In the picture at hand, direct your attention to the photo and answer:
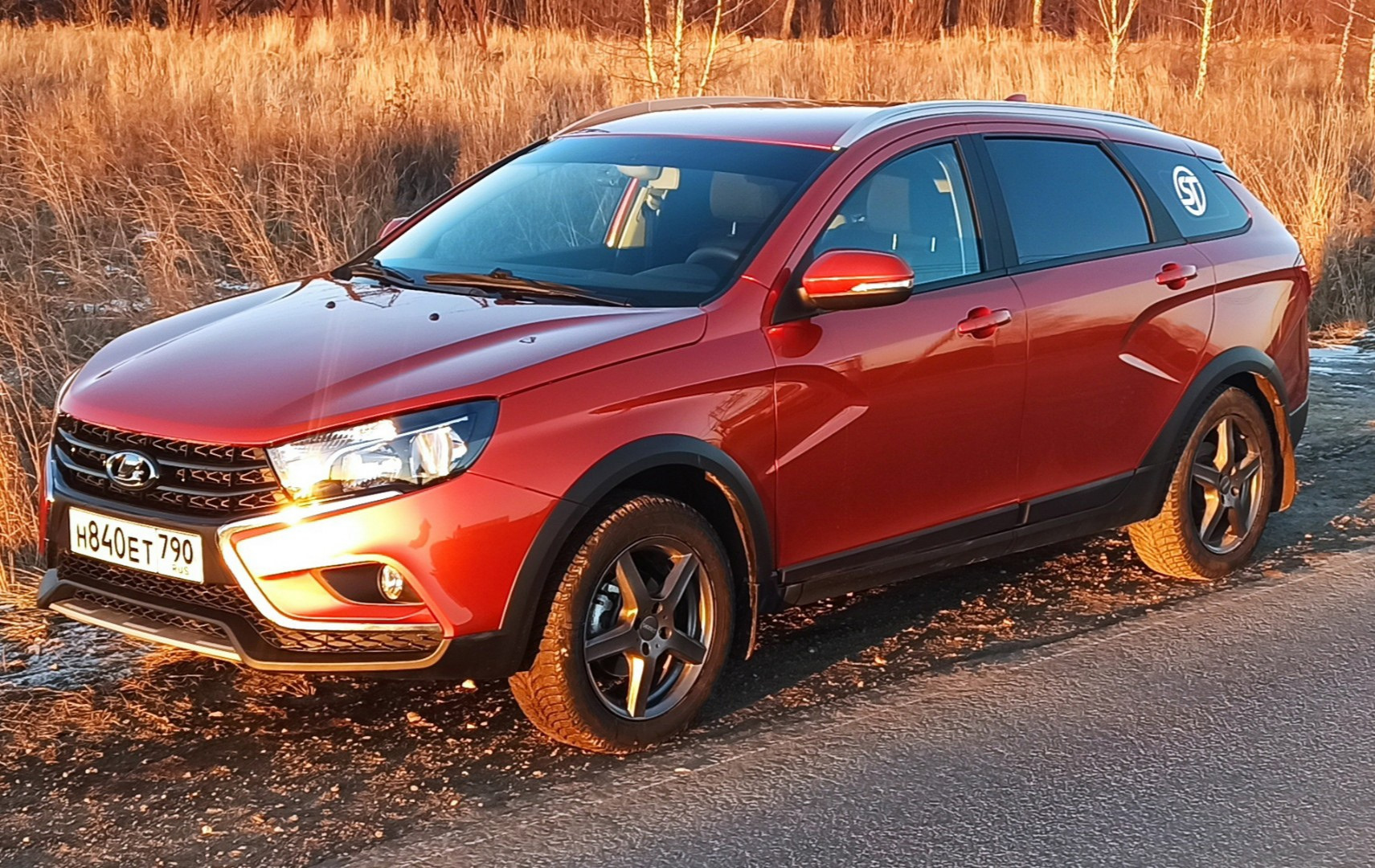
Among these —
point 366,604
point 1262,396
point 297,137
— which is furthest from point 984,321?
point 297,137

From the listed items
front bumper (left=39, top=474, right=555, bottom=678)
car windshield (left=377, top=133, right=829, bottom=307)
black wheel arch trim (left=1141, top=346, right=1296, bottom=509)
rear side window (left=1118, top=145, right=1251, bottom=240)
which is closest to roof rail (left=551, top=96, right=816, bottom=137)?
car windshield (left=377, top=133, right=829, bottom=307)

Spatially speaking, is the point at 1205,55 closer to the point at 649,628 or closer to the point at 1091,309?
the point at 1091,309

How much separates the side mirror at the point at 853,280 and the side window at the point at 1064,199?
0.89 metres

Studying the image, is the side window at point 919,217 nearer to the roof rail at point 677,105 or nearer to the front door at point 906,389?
the front door at point 906,389

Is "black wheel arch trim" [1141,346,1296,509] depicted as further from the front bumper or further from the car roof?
the front bumper

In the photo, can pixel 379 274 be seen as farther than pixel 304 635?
Yes

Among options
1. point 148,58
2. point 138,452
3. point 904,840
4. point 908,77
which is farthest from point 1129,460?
point 908,77

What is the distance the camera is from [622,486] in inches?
164

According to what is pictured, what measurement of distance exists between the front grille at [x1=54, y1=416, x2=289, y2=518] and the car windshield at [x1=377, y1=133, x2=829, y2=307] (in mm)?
1205

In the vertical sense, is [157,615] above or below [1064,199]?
below

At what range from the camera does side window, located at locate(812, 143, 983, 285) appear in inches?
193

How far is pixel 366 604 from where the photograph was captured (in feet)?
12.6

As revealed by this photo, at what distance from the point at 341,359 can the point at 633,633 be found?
1047 millimetres

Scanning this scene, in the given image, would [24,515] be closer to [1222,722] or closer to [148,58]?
[1222,722]
